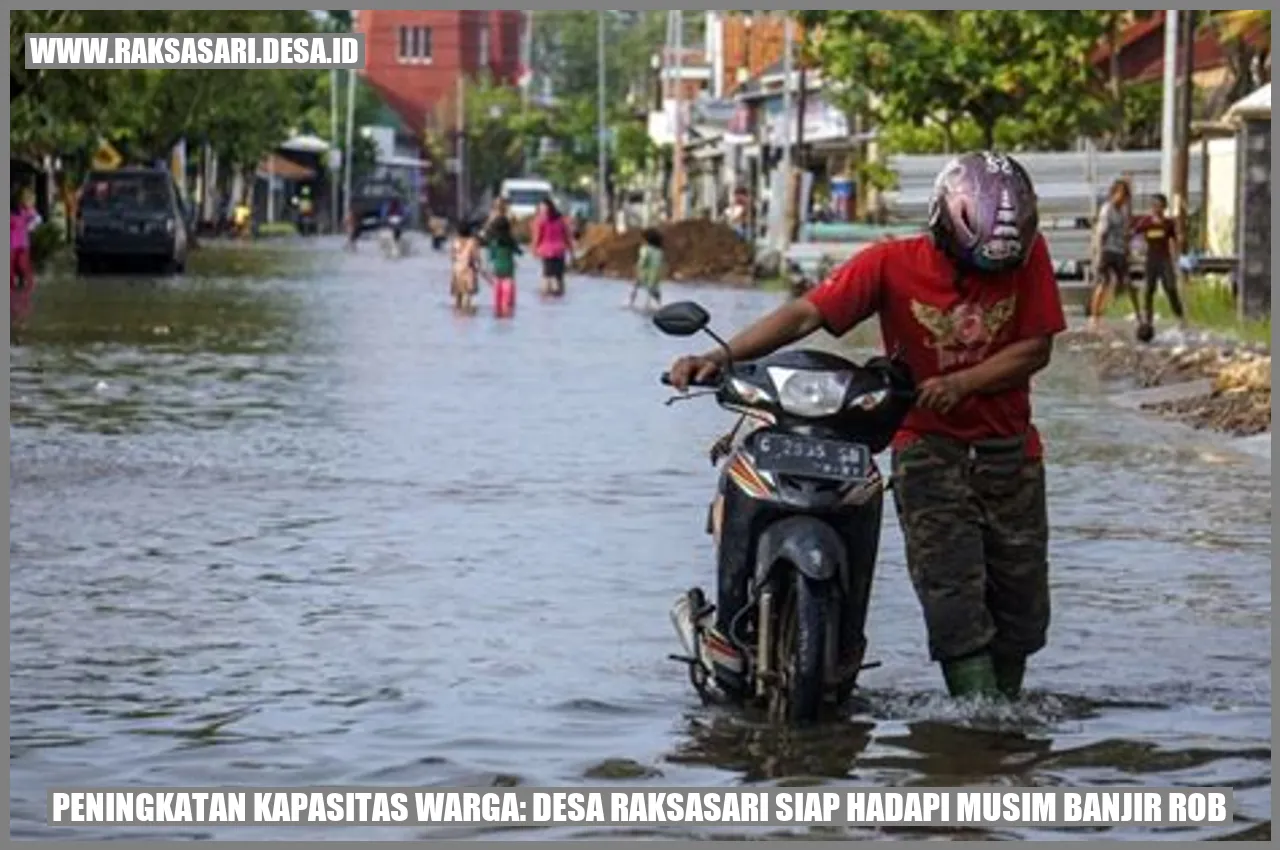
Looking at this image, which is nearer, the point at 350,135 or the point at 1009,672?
the point at 1009,672

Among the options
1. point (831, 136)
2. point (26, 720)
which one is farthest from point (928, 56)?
point (26, 720)

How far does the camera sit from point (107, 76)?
45188 mm

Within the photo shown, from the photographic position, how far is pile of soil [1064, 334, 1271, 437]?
864 inches

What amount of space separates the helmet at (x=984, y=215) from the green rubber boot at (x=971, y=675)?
1141 mm

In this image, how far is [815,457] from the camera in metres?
9.29

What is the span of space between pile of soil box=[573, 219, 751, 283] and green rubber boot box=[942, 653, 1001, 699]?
51099 millimetres

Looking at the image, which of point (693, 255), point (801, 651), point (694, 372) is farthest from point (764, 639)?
→ point (693, 255)

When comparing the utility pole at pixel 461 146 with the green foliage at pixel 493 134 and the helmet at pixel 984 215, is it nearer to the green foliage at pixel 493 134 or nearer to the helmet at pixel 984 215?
the green foliage at pixel 493 134

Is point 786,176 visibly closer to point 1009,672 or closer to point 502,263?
point 502,263

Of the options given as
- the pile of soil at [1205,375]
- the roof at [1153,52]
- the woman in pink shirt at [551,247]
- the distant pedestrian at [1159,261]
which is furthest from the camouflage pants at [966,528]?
the roof at [1153,52]

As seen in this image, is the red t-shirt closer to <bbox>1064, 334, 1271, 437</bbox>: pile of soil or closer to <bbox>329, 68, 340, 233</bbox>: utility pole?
<bbox>1064, 334, 1271, 437</bbox>: pile of soil

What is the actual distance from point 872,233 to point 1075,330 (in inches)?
716

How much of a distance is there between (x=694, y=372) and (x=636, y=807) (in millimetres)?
1526

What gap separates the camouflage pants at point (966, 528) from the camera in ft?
31.5
